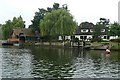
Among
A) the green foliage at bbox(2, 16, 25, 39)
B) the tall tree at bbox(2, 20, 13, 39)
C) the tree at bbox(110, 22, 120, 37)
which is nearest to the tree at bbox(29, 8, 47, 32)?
the green foliage at bbox(2, 16, 25, 39)

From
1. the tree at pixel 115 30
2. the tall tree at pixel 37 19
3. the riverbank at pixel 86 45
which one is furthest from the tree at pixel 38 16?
the tree at pixel 115 30

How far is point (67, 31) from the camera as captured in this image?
95250mm

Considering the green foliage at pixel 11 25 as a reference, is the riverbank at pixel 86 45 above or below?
below

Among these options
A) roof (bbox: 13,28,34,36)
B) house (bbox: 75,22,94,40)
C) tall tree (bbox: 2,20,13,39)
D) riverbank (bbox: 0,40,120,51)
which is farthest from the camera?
tall tree (bbox: 2,20,13,39)

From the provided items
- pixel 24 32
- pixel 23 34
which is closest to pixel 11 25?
pixel 24 32

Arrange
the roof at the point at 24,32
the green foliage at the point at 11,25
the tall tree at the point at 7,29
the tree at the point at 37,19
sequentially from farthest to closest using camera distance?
the tall tree at the point at 7,29
the green foliage at the point at 11,25
the roof at the point at 24,32
the tree at the point at 37,19

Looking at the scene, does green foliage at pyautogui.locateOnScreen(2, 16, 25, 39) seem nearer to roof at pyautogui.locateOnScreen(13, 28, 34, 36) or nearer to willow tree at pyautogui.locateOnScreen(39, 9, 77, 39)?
roof at pyautogui.locateOnScreen(13, 28, 34, 36)

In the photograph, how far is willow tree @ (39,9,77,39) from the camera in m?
94.4

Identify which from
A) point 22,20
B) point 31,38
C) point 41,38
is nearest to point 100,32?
point 41,38

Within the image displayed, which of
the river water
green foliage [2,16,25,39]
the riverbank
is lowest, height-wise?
the river water

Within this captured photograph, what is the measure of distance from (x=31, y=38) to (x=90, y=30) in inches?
976

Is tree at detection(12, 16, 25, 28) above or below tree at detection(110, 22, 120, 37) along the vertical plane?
above

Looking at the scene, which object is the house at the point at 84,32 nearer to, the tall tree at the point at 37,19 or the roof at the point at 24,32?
the tall tree at the point at 37,19

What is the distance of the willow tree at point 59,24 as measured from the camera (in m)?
94.4
